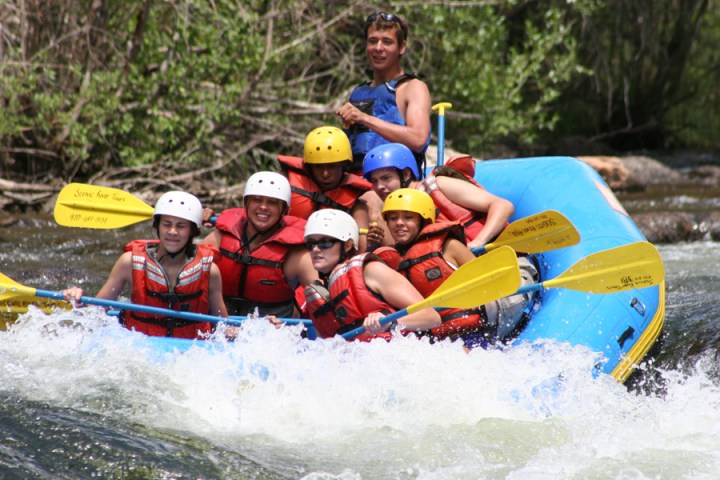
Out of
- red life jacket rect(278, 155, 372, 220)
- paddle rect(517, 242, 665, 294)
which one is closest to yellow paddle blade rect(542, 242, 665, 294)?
paddle rect(517, 242, 665, 294)

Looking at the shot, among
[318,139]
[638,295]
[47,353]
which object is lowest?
[47,353]

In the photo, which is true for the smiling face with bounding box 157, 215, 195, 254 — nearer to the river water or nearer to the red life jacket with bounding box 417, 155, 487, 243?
the river water

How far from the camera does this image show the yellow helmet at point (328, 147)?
4.57 metres

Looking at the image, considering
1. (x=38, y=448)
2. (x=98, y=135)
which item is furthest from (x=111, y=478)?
(x=98, y=135)

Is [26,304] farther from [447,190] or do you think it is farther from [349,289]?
[447,190]

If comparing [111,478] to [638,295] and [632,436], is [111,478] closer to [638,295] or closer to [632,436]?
[632,436]

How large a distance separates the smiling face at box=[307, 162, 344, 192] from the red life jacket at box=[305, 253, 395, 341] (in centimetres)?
80

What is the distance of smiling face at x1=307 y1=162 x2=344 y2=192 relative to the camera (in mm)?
4656

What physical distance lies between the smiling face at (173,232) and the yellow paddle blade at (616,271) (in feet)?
5.20

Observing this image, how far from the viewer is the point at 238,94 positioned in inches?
329

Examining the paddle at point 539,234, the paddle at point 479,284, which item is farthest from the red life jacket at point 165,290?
the paddle at point 539,234

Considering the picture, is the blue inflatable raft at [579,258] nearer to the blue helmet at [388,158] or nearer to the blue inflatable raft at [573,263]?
the blue inflatable raft at [573,263]

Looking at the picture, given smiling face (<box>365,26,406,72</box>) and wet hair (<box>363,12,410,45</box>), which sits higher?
wet hair (<box>363,12,410,45</box>)

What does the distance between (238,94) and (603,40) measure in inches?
251
